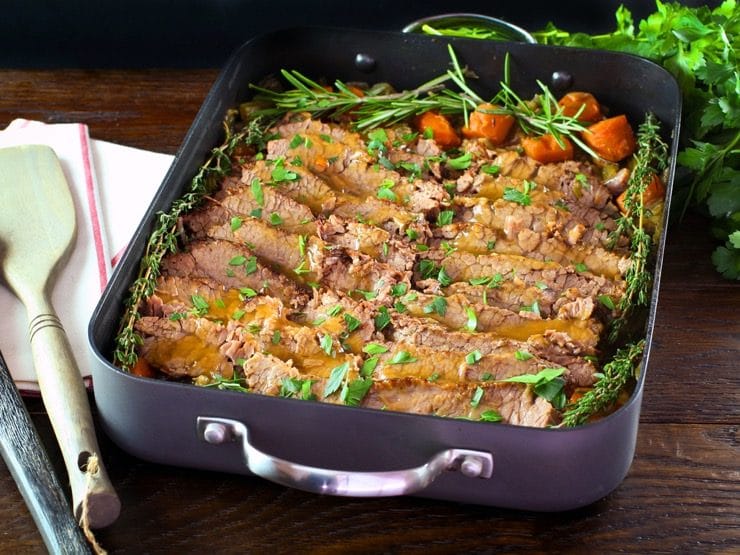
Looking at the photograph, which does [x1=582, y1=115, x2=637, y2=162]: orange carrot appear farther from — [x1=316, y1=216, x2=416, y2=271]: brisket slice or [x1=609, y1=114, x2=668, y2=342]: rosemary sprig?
[x1=316, y1=216, x2=416, y2=271]: brisket slice

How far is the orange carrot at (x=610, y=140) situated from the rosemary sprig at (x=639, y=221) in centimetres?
3

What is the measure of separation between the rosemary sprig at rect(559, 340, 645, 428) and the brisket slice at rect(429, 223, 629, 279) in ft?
0.96

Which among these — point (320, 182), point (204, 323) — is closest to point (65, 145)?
point (320, 182)

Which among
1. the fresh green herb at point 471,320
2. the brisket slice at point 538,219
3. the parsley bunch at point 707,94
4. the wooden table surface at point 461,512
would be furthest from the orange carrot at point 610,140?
the fresh green herb at point 471,320

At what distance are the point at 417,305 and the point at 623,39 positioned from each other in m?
1.15

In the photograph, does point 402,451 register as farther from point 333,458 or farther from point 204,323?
point 204,323

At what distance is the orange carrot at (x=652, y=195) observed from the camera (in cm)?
235

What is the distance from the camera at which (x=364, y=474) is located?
1.60 meters

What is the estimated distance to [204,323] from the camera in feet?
6.48

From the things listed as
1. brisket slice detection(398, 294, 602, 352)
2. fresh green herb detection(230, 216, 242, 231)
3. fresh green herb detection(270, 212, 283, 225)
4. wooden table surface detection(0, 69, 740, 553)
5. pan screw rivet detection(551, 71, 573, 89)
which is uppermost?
pan screw rivet detection(551, 71, 573, 89)

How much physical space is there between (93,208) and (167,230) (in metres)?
0.45

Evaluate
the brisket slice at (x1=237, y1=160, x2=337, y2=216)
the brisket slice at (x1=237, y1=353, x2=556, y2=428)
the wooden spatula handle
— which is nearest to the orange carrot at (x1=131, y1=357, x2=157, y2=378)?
the wooden spatula handle

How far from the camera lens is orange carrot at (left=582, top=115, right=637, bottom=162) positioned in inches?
99.4

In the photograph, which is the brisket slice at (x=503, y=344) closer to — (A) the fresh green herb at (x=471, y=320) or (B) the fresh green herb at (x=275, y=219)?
(A) the fresh green herb at (x=471, y=320)
